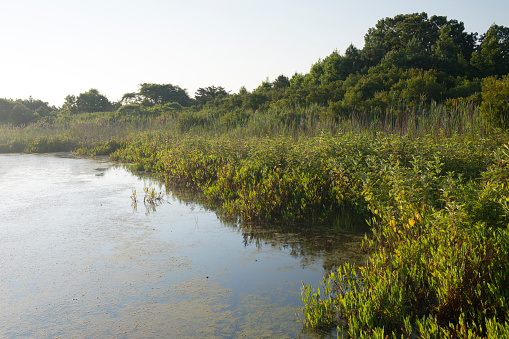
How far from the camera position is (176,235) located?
17.1ft

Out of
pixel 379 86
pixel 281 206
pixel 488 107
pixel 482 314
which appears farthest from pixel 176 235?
pixel 379 86

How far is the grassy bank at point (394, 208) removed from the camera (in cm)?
273

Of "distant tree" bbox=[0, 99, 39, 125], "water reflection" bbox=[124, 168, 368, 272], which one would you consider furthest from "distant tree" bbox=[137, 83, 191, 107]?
"water reflection" bbox=[124, 168, 368, 272]

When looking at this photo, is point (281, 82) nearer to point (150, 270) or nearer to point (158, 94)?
point (158, 94)

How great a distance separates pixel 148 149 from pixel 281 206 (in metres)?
8.58

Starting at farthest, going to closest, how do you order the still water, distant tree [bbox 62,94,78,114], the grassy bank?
distant tree [bbox 62,94,78,114]
the still water
the grassy bank

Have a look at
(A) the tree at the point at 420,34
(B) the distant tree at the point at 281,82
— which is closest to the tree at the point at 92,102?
(B) the distant tree at the point at 281,82

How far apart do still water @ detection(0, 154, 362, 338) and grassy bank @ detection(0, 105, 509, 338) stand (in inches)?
15.2

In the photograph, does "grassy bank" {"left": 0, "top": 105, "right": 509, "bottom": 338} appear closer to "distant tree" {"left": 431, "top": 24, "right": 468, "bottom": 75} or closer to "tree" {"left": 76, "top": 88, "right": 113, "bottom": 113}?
"distant tree" {"left": 431, "top": 24, "right": 468, "bottom": 75}

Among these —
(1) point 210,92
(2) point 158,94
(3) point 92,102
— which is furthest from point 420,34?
(3) point 92,102

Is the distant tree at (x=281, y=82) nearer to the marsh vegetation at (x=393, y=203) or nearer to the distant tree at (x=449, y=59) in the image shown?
the distant tree at (x=449, y=59)

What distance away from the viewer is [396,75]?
20562mm

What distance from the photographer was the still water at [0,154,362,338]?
296 centimetres

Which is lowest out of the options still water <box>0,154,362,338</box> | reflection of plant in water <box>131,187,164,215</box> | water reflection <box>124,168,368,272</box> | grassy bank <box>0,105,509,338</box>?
still water <box>0,154,362,338</box>
